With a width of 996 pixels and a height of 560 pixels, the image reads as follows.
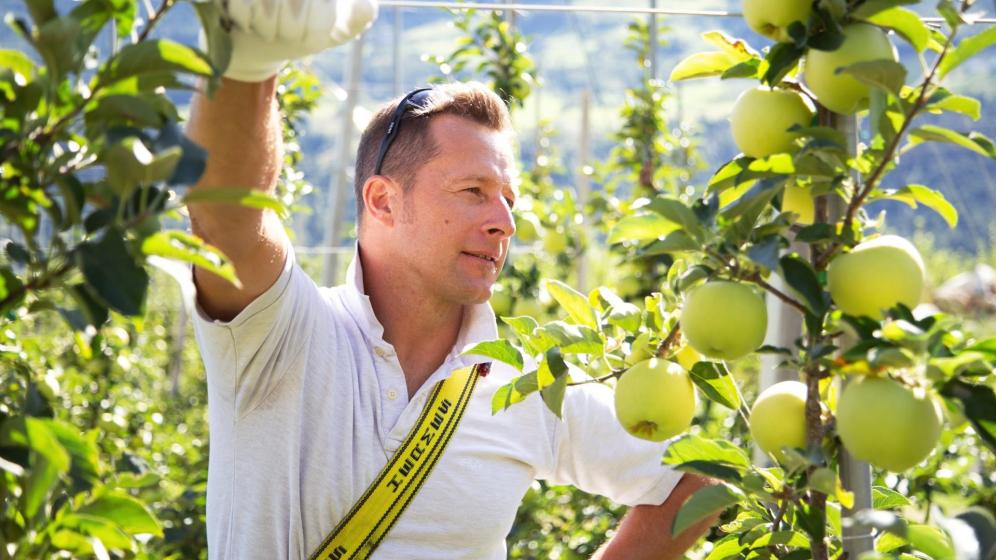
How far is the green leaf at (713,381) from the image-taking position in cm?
119

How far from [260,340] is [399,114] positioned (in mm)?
606

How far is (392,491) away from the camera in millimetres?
1723

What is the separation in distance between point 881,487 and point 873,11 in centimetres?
60

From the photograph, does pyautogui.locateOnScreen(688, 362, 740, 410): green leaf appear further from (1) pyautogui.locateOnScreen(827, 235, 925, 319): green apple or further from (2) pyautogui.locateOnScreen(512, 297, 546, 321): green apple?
(2) pyautogui.locateOnScreen(512, 297, 546, 321): green apple

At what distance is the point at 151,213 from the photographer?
2.68 feet

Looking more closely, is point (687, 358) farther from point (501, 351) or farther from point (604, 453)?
point (604, 453)

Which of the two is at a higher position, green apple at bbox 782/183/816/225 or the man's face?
green apple at bbox 782/183/816/225

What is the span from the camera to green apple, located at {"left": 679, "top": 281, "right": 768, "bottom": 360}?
3.16 ft

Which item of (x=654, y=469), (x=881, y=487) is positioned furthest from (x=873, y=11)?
(x=654, y=469)

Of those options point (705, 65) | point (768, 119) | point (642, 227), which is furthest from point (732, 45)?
point (642, 227)

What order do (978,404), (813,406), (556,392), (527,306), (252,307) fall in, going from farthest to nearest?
1. (527,306)
2. (252,307)
3. (556,392)
4. (813,406)
5. (978,404)

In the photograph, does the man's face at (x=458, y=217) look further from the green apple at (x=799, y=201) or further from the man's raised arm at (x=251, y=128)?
the green apple at (x=799, y=201)

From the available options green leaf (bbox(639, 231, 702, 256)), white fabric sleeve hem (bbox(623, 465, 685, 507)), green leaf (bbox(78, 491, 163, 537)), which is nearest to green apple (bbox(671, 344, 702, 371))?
green leaf (bbox(639, 231, 702, 256))

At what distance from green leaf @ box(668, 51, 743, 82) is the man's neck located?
85 centimetres
